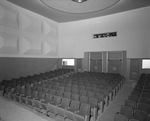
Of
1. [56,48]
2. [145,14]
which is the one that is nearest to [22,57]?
[56,48]

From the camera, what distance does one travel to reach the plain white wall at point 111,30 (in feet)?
27.8

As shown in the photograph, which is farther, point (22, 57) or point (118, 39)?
point (118, 39)

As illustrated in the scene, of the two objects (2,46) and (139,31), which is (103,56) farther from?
(2,46)

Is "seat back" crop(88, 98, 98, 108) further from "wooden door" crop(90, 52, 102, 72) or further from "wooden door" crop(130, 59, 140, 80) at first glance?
"wooden door" crop(90, 52, 102, 72)

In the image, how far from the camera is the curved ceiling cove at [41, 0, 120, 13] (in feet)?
24.2

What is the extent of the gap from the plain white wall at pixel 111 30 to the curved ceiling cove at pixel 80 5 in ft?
6.37

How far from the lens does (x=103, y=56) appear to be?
10.4 m

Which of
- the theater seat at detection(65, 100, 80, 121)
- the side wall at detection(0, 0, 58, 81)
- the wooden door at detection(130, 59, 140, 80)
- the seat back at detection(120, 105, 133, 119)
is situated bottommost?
the theater seat at detection(65, 100, 80, 121)

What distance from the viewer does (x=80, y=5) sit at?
796 cm

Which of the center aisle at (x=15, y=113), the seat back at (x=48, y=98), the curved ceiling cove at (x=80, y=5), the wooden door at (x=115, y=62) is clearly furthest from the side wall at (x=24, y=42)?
the wooden door at (x=115, y=62)

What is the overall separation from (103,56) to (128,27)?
10.4 feet

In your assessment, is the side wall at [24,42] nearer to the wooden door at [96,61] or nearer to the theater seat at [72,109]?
the wooden door at [96,61]

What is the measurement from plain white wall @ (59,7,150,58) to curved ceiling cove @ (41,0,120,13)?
1.94 m

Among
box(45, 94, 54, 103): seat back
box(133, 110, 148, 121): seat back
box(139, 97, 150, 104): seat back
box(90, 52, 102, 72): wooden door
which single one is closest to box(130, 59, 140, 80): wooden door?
box(90, 52, 102, 72): wooden door
